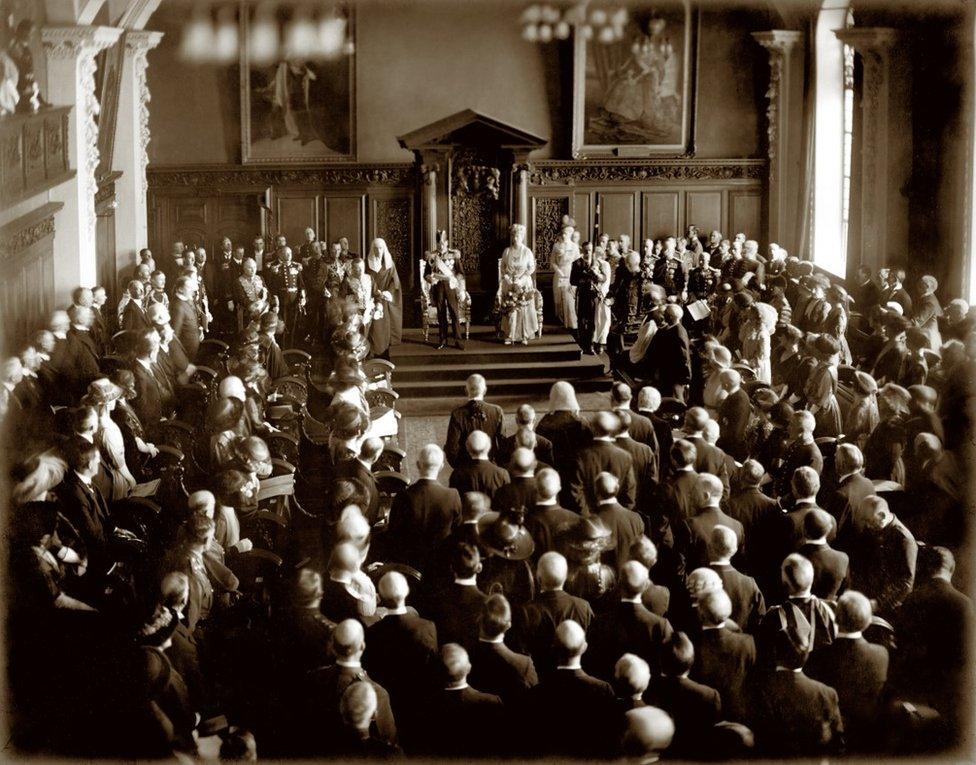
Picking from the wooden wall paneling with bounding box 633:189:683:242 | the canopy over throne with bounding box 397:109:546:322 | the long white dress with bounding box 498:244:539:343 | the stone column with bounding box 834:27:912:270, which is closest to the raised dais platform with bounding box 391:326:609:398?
the long white dress with bounding box 498:244:539:343

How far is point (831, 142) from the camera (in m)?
18.7

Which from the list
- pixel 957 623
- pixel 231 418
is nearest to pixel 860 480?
pixel 957 623

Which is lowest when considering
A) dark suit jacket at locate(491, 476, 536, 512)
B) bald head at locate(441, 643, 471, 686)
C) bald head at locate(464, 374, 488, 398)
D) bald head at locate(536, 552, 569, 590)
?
bald head at locate(441, 643, 471, 686)

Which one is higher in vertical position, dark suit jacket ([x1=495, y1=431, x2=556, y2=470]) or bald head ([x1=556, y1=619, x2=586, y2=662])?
dark suit jacket ([x1=495, y1=431, x2=556, y2=470])

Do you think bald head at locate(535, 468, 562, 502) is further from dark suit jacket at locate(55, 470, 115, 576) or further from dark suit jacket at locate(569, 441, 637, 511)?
dark suit jacket at locate(55, 470, 115, 576)

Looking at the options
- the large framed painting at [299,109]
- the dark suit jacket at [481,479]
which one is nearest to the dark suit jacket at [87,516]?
the dark suit jacket at [481,479]

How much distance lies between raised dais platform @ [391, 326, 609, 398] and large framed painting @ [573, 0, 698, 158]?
17.4 ft

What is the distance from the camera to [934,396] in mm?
8539

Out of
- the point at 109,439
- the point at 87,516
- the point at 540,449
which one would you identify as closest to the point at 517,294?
the point at 540,449

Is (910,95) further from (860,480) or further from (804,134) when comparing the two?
(860,480)

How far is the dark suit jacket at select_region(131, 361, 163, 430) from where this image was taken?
409 inches

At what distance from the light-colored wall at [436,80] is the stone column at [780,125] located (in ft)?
1.44

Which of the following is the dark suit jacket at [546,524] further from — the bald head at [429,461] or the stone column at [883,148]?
the stone column at [883,148]

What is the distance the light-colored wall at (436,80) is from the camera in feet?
63.9
